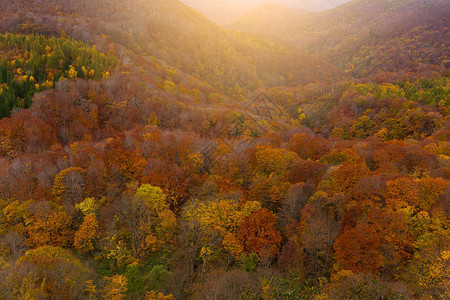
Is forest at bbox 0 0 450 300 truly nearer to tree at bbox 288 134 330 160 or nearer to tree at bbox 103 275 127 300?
tree at bbox 103 275 127 300

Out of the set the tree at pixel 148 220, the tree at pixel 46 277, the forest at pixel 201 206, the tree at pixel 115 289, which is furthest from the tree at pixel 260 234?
the tree at pixel 46 277

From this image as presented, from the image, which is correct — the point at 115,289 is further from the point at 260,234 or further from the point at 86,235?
the point at 260,234

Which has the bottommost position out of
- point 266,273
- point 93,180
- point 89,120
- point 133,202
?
point 89,120

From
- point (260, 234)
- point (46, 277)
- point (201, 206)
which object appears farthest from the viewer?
point (201, 206)

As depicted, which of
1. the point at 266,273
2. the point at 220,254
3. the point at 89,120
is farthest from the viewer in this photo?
the point at 89,120

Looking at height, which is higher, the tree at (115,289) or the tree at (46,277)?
the tree at (46,277)

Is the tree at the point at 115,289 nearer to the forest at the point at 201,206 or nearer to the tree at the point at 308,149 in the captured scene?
the forest at the point at 201,206

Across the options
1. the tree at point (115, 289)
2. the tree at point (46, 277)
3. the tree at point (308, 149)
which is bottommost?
the tree at point (115, 289)

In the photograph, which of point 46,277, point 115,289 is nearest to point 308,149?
point 115,289

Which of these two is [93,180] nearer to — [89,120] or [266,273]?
[266,273]

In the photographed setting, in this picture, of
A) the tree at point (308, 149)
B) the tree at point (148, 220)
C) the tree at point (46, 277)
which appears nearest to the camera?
the tree at point (46, 277)

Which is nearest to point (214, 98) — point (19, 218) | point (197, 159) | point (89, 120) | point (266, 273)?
point (89, 120)
